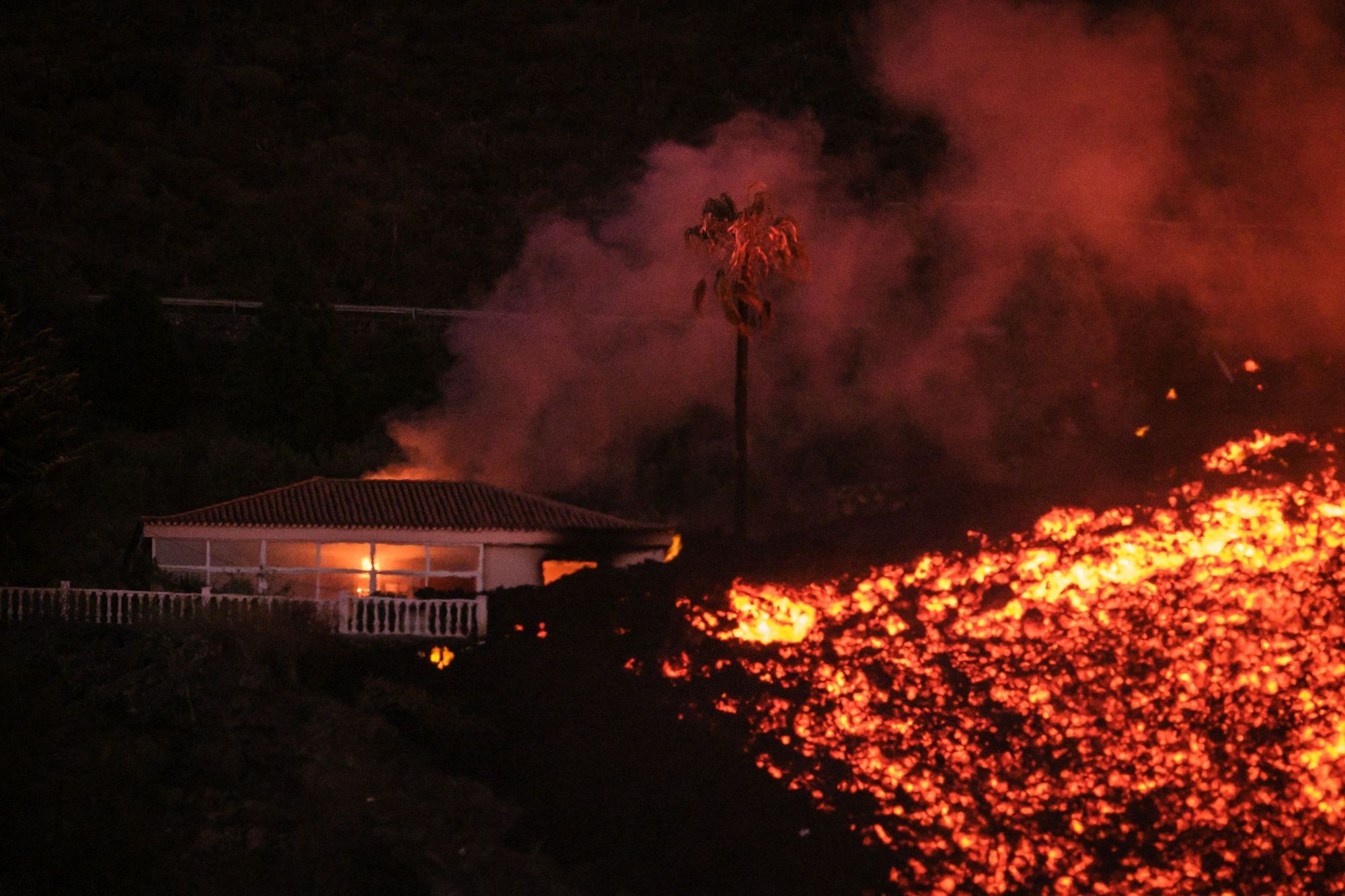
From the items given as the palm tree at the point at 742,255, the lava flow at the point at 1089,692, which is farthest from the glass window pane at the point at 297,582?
the lava flow at the point at 1089,692

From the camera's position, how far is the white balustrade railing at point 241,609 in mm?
20469

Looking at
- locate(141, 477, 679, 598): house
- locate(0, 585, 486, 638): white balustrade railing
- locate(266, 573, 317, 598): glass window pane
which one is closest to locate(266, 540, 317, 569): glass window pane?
locate(141, 477, 679, 598): house

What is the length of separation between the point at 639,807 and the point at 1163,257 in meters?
23.5

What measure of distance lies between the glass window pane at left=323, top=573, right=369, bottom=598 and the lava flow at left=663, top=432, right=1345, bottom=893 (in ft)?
30.1

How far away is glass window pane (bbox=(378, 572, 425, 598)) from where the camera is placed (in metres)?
26.2

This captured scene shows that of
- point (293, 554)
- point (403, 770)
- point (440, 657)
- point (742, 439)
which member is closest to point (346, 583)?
point (293, 554)

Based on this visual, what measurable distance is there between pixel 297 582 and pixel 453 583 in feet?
7.91

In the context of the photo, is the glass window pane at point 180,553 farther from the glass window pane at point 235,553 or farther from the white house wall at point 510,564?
the white house wall at point 510,564

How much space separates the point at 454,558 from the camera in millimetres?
26359

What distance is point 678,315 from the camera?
3809 centimetres

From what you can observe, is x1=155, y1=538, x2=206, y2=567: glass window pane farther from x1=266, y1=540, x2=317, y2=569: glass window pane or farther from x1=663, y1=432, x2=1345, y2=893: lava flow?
x1=663, y1=432, x2=1345, y2=893: lava flow

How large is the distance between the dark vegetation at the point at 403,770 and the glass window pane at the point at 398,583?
19.6 ft

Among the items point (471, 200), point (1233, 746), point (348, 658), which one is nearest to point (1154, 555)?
point (1233, 746)

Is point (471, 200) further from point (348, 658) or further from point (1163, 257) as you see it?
point (348, 658)
